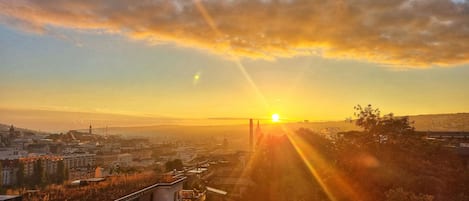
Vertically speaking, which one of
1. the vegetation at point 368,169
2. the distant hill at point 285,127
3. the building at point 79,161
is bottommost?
the building at point 79,161

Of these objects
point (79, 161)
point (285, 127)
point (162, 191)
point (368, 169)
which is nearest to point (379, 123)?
point (368, 169)

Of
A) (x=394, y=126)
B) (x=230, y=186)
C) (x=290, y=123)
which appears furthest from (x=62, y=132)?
(x=394, y=126)

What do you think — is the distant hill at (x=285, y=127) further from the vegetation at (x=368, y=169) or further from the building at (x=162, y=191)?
the building at (x=162, y=191)

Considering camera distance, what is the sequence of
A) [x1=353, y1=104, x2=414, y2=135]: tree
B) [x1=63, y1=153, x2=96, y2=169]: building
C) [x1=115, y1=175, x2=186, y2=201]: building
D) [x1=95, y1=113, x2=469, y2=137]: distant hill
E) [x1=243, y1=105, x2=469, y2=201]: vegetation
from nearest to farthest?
[x1=115, y1=175, x2=186, y2=201]: building < [x1=243, y1=105, x2=469, y2=201]: vegetation < [x1=353, y1=104, x2=414, y2=135]: tree < [x1=95, y1=113, x2=469, y2=137]: distant hill < [x1=63, y1=153, x2=96, y2=169]: building

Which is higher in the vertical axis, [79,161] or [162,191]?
[162,191]

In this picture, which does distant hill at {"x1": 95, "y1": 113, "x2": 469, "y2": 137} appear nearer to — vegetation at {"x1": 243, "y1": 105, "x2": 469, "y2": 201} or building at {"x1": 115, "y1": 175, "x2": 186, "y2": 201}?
vegetation at {"x1": 243, "y1": 105, "x2": 469, "y2": 201}

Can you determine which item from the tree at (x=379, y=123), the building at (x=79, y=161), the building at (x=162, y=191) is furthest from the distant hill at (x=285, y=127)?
the building at (x=79, y=161)

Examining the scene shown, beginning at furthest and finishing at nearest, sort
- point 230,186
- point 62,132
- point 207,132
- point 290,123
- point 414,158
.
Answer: point 207,132 → point 62,132 → point 290,123 → point 230,186 → point 414,158

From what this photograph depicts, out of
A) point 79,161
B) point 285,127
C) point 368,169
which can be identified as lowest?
point 79,161

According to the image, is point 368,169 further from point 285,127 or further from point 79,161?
point 285,127

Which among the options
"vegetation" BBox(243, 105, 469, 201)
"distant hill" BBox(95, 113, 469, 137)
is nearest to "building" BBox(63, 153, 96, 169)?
"vegetation" BBox(243, 105, 469, 201)

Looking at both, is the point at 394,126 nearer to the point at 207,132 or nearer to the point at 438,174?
the point at 438,174
